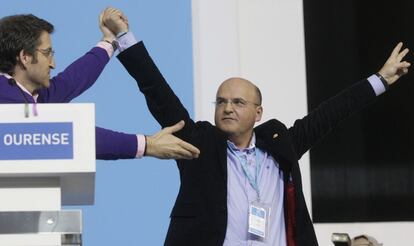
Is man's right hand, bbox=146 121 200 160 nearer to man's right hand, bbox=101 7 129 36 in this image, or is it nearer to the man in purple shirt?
the man in purple shirt

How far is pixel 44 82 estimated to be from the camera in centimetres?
444

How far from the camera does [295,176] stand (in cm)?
557

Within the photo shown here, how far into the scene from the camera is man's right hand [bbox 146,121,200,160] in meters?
4.10

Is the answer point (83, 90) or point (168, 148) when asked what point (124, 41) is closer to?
point (83, 90)

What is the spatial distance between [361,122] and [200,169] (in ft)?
7.04

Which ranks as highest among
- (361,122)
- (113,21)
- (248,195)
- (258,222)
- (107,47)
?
(113,21)

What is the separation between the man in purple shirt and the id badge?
3.07ft

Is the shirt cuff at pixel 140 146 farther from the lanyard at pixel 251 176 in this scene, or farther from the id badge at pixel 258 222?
the lanyard at pixel 251 176

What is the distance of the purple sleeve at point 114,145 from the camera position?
13.6 ft

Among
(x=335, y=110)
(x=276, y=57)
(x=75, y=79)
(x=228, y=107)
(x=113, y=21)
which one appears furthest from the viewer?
(x=276, y=57)

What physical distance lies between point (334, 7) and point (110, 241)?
6.55ft

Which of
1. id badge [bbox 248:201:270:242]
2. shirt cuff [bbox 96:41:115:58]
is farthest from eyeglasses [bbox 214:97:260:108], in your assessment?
shirt cuff [bbox 96:41:115:58]

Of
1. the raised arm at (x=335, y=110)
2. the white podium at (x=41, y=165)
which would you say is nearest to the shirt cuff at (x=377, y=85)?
the raised arm at (x=335, y=110)

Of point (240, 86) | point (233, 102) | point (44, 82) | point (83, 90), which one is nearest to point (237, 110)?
point (233, 102)
